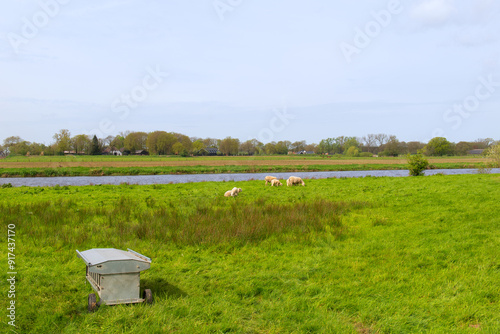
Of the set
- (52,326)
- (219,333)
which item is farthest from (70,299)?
(219,333)

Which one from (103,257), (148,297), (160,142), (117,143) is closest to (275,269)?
(148,297)

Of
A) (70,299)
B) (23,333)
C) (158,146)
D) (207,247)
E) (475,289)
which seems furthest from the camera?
(158,146)

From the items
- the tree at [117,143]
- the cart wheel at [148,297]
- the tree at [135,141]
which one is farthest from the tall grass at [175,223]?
the tree at [117,143]

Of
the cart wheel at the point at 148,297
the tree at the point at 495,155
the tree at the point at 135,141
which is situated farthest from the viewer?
the tree at the point at 135,141

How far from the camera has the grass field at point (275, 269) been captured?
4.98 metres

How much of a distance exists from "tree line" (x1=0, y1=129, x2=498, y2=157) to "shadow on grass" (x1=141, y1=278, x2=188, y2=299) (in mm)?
74931

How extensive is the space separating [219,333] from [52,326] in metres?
2.36

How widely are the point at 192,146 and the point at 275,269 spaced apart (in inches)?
5140

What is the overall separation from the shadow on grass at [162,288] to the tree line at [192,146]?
7493 centimetres

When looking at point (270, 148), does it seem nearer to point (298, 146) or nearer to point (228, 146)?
point (228, 146)

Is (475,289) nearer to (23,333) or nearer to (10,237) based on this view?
(23,333)

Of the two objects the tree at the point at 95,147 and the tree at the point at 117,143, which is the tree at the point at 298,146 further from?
the tree at the point at 95,147

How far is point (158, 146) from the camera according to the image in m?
121

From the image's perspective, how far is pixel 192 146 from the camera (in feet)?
443
